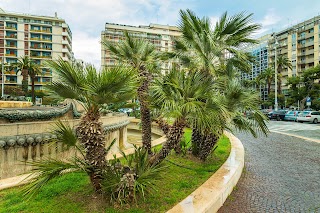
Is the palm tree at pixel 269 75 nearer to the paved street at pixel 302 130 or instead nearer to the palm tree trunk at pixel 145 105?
the paved street at pixel 302 130

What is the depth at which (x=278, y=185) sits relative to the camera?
550 centimetres

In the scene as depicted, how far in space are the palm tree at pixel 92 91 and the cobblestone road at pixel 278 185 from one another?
239 centimetres

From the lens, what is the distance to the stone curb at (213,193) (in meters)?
3.82

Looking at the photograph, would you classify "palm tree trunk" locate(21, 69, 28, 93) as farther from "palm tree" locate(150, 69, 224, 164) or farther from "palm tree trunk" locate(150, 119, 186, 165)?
"palm tree trunk" locate(150, 119, 186, 165)

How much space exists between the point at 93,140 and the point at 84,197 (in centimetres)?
112

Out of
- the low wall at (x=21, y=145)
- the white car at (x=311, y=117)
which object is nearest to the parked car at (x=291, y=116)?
the white car at (x=311, y=117)

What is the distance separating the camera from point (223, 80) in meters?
6.50

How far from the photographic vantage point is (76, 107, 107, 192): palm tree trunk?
11.8 ft

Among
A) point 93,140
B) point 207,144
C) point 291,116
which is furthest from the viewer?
point 291,116

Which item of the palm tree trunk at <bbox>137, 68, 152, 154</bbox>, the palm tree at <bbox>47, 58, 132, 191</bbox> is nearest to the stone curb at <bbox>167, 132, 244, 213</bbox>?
the palm tree at <bbox>47, 58, 132, 191</bbox>

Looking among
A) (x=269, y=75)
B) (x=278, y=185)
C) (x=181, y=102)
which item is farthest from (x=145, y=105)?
(x=269, y=75)

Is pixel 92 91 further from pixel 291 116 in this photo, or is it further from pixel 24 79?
pixel 24 79

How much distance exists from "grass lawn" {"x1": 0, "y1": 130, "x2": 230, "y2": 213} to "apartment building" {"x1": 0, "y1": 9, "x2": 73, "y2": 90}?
2506 inches

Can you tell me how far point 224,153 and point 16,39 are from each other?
7181 cm
